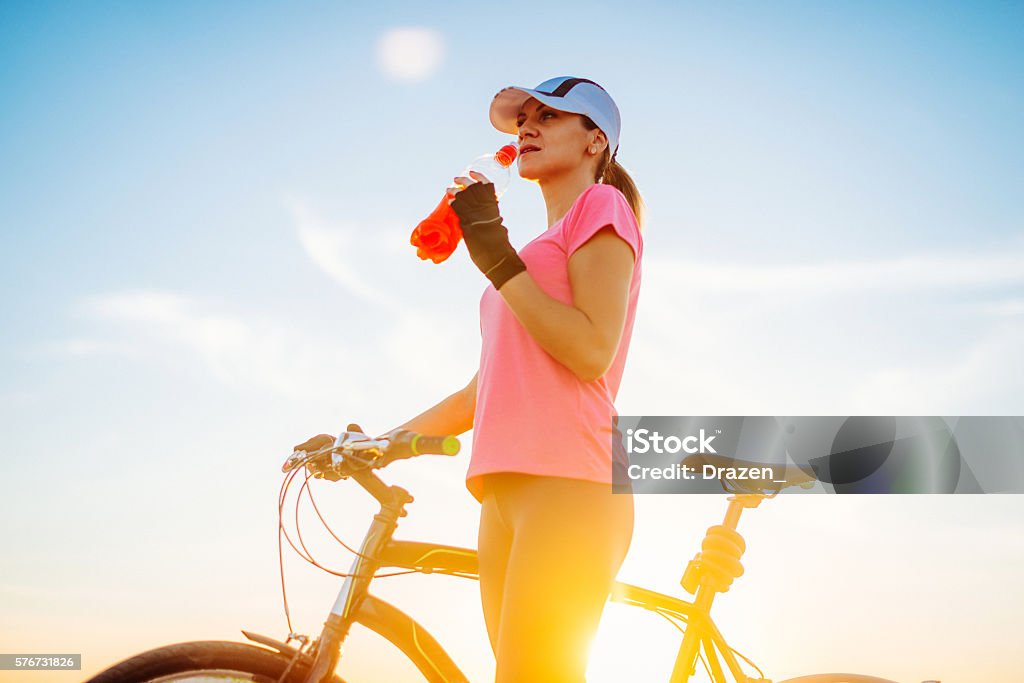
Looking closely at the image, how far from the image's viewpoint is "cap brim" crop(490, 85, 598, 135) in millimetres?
2795

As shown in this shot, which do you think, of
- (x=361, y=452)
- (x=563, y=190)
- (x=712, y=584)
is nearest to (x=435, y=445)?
(x=361, y=452)

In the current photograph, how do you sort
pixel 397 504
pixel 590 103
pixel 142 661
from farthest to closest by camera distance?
pixel 590 103 < pixel 397 504 < pixel 142 661

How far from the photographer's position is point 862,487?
314 cm

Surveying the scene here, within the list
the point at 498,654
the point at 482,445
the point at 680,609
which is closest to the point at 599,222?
the point at 482,445

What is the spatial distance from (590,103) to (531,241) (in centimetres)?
59

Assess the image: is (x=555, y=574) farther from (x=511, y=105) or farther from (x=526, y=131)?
(x=511, y=105)

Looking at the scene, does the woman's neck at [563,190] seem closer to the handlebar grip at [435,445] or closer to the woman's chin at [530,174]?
the woman's chin at [530,174]

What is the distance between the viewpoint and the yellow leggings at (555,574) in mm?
2141

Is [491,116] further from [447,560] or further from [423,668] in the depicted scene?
[423,668]

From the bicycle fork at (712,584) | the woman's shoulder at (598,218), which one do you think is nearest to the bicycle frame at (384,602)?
the bicycle fork at (712,584)

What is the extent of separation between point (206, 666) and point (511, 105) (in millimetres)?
2080

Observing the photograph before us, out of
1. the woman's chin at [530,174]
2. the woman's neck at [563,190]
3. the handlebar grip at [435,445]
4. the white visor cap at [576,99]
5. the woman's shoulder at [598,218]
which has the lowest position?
the handlebar grip at [435,445]

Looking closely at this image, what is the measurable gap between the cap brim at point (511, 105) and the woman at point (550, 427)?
0.44 meters

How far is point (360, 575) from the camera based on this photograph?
2.52 m
